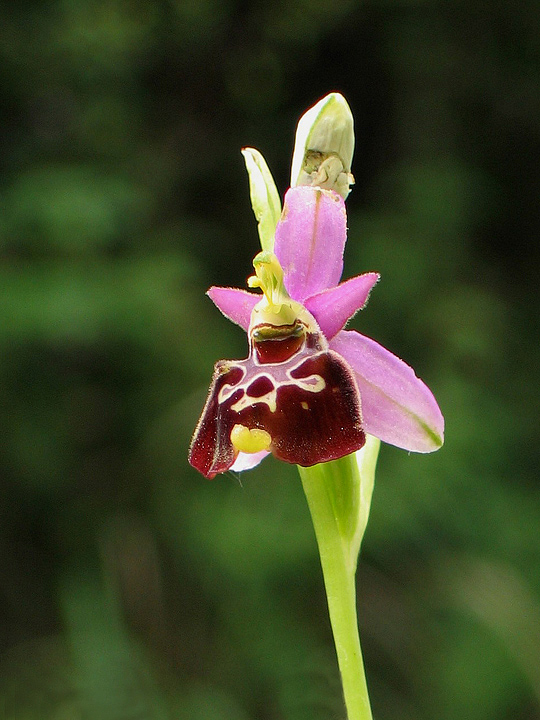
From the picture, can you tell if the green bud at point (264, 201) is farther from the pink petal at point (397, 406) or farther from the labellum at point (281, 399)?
the pink petal at point (397, 406)

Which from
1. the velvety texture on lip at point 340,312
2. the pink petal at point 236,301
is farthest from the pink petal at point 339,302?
the pink petal at point 236,301

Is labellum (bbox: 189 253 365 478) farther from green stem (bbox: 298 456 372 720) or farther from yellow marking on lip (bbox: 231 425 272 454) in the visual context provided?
green stem (bbox: 298 456 372 720)

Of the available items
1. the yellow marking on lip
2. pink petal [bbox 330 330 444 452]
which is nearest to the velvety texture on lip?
pink petal [bbox 330 330 444 452]

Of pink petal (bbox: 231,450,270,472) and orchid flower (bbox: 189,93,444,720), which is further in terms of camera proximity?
pink petal (bbox: 231,450,270,472)

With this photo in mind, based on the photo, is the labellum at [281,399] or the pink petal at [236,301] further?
the pink petal at [236,301]

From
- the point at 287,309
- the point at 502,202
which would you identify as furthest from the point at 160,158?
the point at 287,309

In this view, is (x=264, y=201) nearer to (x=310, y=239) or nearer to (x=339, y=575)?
(x=310, y=239)
